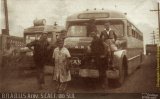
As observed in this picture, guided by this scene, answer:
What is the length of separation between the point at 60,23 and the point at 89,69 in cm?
117

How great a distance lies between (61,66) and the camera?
7438mm

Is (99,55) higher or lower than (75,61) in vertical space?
higher

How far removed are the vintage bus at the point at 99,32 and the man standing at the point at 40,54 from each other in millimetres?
496

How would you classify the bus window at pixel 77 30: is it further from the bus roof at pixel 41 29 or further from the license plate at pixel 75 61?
the license plate at pixel 75 61

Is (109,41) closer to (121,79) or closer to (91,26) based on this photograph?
(91,26)

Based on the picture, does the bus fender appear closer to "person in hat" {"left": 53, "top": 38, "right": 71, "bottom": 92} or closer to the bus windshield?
the bus windshield

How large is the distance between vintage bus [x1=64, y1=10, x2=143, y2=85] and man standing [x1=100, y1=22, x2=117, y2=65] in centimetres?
7

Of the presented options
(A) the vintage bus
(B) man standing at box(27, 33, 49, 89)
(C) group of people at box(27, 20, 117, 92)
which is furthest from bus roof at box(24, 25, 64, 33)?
(A) the vintage bus

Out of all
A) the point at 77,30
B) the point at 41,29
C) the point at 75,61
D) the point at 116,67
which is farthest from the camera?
the point at 41,29

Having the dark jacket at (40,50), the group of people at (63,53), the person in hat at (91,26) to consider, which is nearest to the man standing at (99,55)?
the group of people at (63,53)

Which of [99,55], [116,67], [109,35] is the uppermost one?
[109,35]

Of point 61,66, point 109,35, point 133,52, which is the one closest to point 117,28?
point 109,35

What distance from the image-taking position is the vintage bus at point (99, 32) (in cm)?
728

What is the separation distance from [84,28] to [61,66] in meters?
0.93
